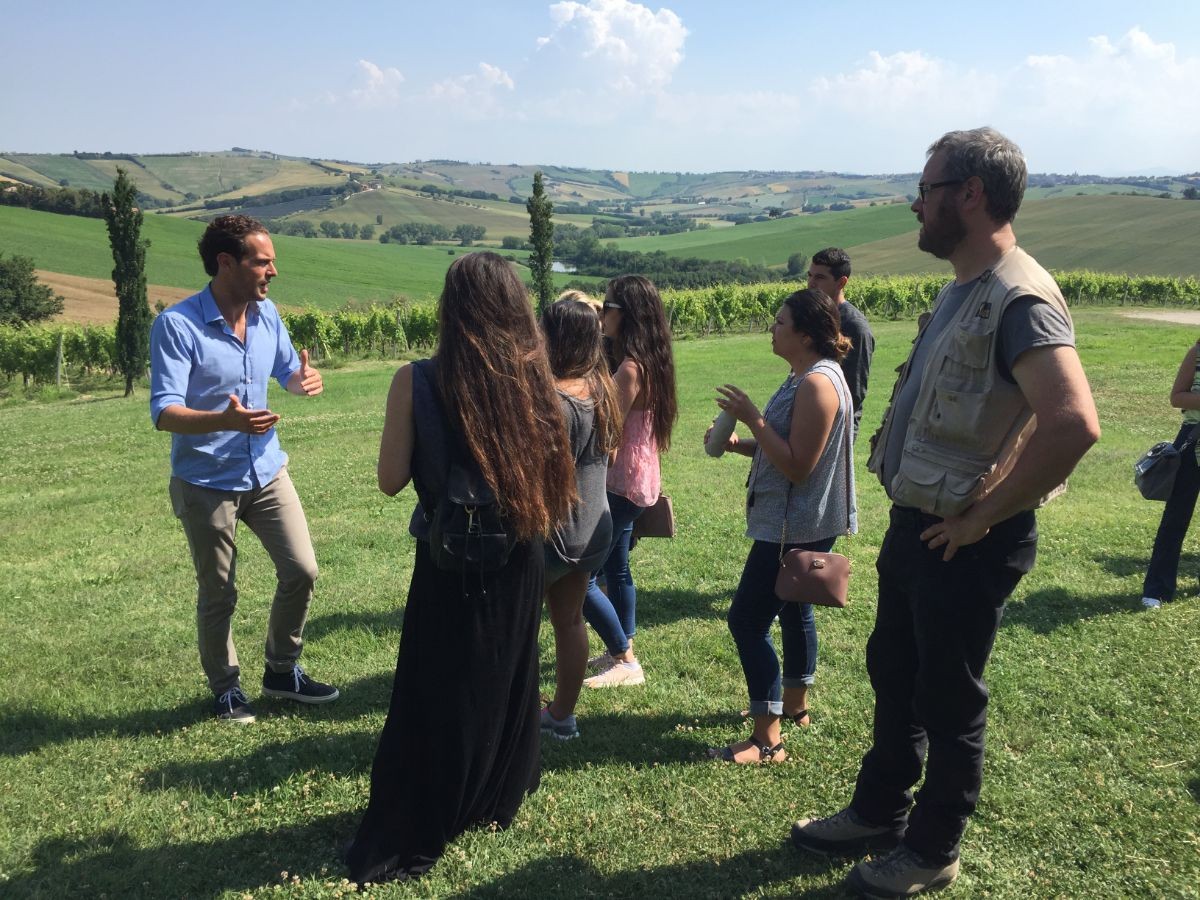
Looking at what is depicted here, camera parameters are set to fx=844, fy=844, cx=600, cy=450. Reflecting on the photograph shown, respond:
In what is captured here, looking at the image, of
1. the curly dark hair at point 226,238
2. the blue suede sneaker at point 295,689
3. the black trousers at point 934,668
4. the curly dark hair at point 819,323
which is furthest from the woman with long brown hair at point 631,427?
the curly dark hair at point 226,238

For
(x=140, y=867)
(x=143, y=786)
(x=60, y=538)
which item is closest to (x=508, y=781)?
(x=140, y=867)

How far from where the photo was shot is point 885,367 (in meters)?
22.6

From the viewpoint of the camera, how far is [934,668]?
9.53 feet

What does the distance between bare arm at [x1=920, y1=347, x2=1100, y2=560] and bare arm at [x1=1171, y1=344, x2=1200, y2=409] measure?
4022mm

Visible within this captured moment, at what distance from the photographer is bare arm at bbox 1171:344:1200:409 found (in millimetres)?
5672

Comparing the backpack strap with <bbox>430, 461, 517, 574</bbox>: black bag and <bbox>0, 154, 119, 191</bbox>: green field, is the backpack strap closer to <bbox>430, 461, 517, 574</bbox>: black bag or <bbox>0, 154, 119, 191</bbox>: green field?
<bbox>430, 461, 517, 574</bbox>: black bag

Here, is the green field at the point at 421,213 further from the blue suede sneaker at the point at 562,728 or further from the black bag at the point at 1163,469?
the blue suede sneaker at the point at 562,728

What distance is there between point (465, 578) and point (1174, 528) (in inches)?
209

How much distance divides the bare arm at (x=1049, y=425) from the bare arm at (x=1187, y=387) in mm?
4022

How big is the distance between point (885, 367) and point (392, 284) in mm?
50172

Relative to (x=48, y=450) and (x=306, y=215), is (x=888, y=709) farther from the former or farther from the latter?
(x=306, y=215)

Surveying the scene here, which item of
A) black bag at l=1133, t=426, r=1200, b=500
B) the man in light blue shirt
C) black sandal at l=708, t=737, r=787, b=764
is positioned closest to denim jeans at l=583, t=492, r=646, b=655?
black sandal at l=708, t=737, r=787, b=764

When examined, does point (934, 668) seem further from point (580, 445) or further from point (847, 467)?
point (580, 445)

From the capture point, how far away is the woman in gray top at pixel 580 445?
365 cm
